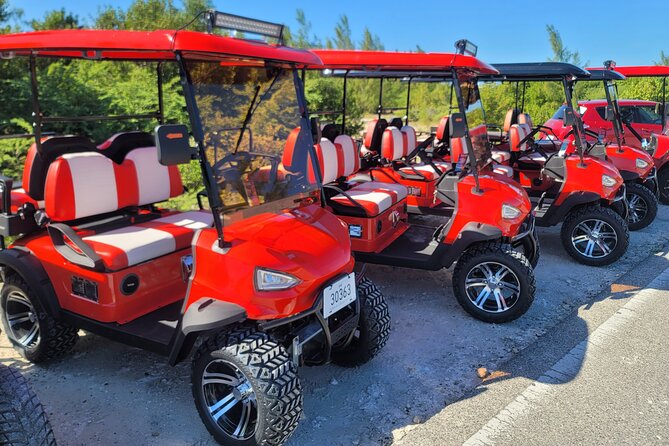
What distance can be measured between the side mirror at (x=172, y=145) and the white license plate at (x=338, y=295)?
1008 mm

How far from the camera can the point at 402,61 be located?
4508 millimetres

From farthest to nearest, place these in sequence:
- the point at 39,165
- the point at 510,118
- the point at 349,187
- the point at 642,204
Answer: the point at 510,118 < the point at 642,204 < the point at 349,187 < the point at 39,165

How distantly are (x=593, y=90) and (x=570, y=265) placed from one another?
330 centimetres

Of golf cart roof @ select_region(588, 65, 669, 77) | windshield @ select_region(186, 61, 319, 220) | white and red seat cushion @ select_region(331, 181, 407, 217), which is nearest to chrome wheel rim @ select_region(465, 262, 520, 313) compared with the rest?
white and red seat cushion @ select_region(331, 181, 407, 217)

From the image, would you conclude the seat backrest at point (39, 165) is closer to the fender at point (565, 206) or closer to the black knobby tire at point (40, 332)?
the black knobby tire at point (40, 332)

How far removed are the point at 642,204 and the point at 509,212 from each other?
154 inches

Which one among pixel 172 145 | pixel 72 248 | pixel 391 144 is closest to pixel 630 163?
pixel 391 144

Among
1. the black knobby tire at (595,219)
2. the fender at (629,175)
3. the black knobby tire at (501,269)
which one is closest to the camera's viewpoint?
the black knobby tire at (501,269)

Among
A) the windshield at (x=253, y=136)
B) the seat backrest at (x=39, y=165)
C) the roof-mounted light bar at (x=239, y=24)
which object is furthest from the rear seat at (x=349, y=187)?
the seat backrest at (x=39, y=165)

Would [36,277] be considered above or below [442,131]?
below

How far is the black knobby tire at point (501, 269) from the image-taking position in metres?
4.23

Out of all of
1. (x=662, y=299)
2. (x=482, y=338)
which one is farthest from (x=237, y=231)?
(x=662, y=299)

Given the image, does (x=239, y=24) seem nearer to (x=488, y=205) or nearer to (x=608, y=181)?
(x=488, y=205)

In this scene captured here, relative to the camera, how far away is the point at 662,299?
4895 mm
